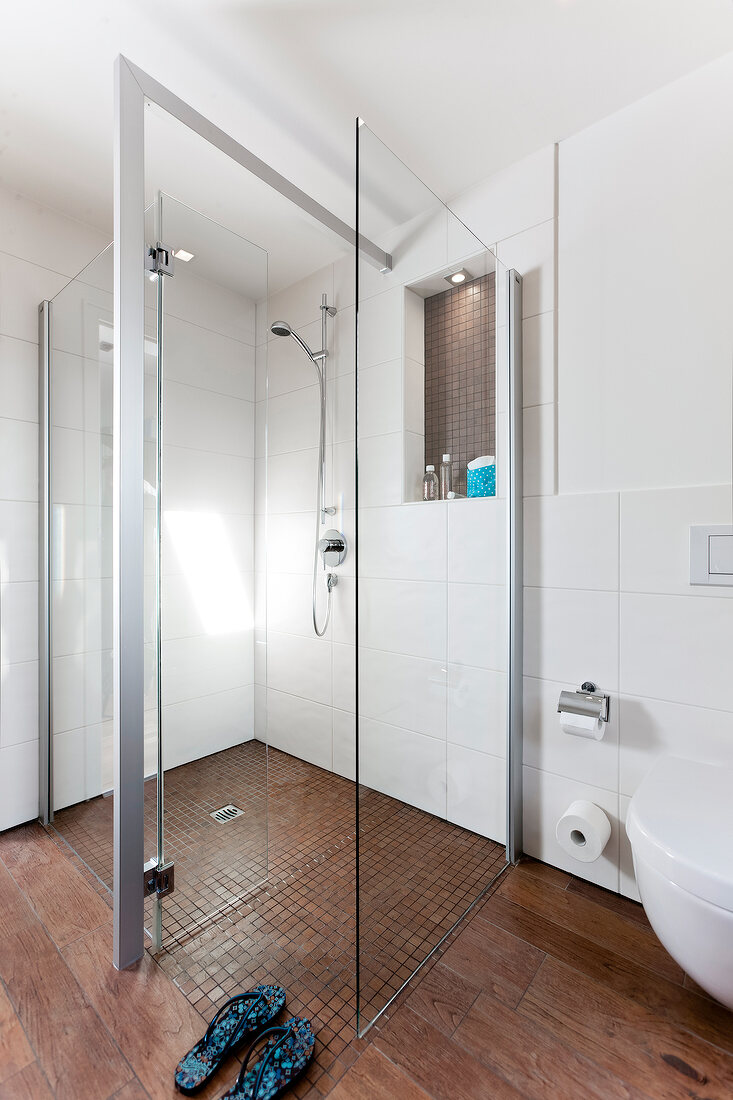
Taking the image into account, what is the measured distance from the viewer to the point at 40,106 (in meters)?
1.53

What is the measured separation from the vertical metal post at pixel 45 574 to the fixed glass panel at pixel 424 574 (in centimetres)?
140

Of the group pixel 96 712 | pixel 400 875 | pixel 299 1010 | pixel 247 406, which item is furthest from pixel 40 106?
pixel 299 1010

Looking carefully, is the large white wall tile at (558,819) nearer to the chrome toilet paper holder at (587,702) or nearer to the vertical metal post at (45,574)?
the chrome toilet paper holder at (587,702)

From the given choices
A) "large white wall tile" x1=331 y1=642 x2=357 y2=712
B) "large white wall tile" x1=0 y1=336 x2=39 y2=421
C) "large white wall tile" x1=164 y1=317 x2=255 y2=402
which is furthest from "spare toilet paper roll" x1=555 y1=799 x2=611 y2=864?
"large white wall tile" x1=0 y1=336 x2=39 y2=421

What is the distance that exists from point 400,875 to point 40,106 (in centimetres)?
233

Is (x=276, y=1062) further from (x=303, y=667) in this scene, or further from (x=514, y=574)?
(x=514, y=574)

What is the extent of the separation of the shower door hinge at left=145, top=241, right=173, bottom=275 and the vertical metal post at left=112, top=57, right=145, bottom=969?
0.08 ft

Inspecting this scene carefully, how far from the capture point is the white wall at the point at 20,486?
6.14 feet

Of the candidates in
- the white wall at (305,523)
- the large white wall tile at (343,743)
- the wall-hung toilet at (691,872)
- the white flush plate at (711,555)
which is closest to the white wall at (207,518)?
the white wall at (305,523)

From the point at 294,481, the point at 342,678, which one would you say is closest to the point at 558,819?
the point at 342,678

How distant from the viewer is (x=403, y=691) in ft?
3.99

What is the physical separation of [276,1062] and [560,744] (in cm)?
107

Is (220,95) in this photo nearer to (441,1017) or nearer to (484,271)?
(484,271)

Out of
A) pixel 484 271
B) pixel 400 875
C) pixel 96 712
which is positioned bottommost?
pixel 400 875
